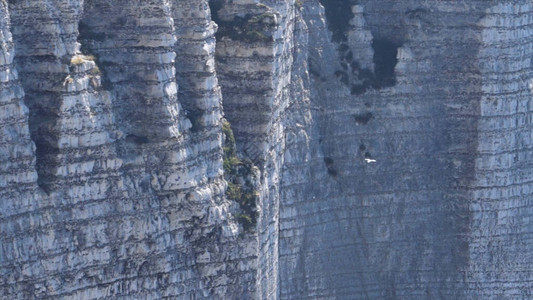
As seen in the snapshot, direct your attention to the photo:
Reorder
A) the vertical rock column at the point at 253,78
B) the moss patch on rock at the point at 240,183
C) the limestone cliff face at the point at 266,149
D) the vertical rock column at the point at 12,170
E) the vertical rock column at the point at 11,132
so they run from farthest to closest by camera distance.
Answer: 1. the vertical rock column at the point at 253,78
2. the moss patch on rock at the point at 240,183
3. the limestone cliff face at the point at 266,149
4. the vertical rock column at the point at 12,170
5. the vertical rock column at the point at 11,132

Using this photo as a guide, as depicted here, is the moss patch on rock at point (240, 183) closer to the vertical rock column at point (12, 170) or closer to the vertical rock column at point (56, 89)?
the vertical rock column at point (56, 89)

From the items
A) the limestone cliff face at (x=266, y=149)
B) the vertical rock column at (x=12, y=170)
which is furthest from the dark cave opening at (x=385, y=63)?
the vertical rock column at (x=12, y=170)

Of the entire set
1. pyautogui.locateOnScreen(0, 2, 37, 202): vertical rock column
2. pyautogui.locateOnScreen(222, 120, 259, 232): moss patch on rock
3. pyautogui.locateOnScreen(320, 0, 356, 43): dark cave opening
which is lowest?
pyautogui.locateOnScreen(222, 120, 259, 232): moss patch on rock

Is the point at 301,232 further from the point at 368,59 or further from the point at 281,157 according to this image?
the point at 368,59

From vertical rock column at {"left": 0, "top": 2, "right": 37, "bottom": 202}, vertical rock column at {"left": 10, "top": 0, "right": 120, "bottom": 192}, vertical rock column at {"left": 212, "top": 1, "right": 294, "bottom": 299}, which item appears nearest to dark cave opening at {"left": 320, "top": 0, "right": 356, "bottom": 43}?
vertical rock column at {"left": 212, "top": 1, "right": 294, "bottom": 299}

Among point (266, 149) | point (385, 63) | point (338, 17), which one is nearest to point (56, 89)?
point (266, 149)

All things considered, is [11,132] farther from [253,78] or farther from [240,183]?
[253,78]

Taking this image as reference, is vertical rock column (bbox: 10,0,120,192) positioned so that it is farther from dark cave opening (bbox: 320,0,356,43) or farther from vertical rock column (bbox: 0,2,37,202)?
dark cave opening (bbox: 320,0,356,43)
